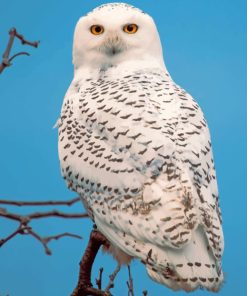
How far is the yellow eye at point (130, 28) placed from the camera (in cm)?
227

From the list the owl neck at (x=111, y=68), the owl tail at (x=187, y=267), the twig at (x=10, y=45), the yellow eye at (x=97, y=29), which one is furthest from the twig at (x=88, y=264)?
the twig at (x=10, y=45)

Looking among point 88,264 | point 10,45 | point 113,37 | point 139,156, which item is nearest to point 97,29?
point 113,37

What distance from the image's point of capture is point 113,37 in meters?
2.23

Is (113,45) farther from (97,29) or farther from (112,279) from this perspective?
(112,279)

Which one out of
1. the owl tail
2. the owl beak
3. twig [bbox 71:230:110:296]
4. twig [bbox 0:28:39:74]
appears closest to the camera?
twig [bbox 0:28:39:74]

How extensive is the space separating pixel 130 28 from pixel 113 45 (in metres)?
0.11

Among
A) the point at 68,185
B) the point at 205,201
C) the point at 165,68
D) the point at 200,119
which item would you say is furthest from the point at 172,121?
the point at 165,68

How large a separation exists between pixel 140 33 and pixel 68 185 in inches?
27.9

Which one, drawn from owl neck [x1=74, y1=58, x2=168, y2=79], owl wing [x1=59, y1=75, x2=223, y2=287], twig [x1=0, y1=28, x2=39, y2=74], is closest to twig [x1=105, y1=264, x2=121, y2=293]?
owl wing [x1=59, y1=75, x2=223, y2=287]

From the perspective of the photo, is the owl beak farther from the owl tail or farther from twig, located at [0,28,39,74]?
twig, located at [0,28,39,74]

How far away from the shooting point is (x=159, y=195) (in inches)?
66.9

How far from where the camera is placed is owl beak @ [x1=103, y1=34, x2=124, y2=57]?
223 centimetres

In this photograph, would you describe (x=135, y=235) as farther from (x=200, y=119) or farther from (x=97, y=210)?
(x=200, y=119)

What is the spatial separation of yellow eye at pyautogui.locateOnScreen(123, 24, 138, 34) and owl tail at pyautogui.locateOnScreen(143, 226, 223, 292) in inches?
36.8
